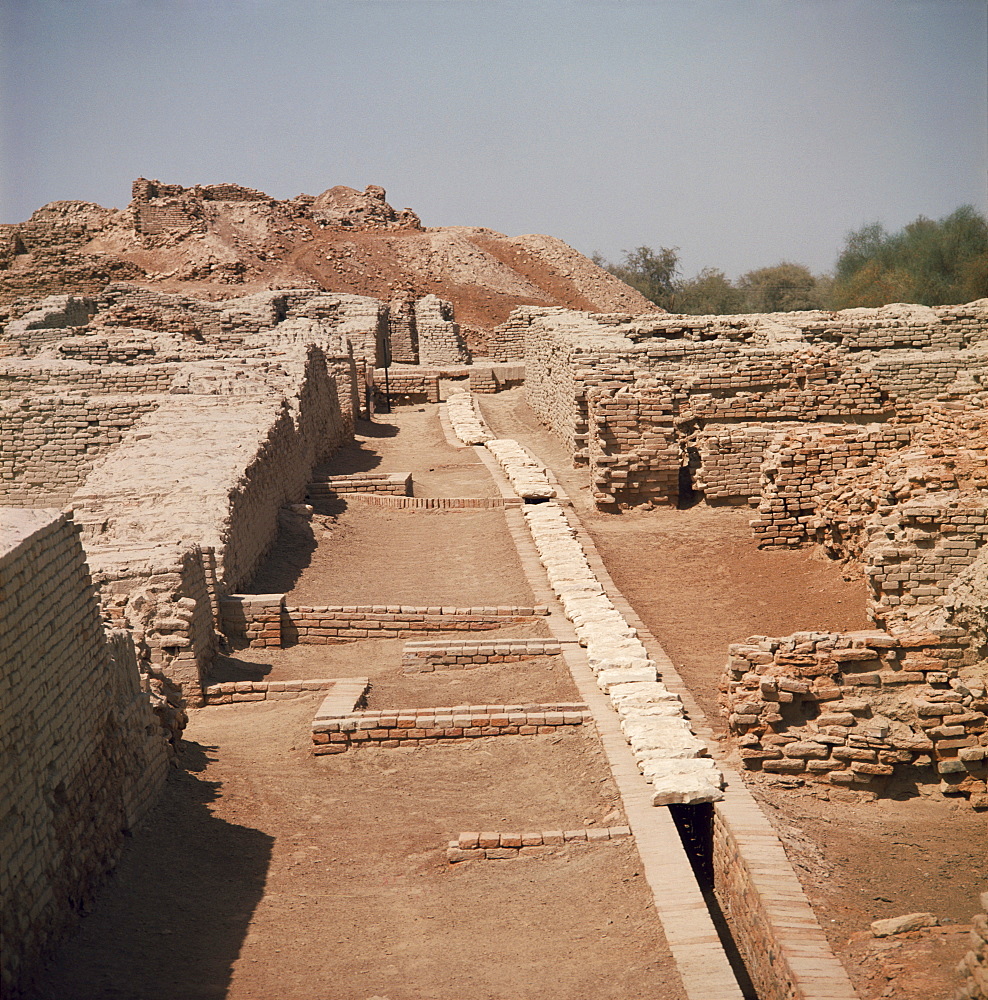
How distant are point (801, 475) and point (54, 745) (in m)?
8.52

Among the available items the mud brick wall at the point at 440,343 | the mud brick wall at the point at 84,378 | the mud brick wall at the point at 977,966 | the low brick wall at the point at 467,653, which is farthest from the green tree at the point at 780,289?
the mud brick wall at the point at 977,966

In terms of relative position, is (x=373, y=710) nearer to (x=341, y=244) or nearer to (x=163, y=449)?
(x=163, y=449)

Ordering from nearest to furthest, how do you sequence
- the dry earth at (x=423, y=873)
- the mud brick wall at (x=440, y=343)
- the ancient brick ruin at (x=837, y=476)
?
1. the dry earth at (x=423, y=873)
2. the ancient brick ruin at (x=837, y=476)
3. the mud brick wall at (x=440, y=343)

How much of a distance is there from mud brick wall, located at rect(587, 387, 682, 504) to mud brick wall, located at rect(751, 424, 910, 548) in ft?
5.83

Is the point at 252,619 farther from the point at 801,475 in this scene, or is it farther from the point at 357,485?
the point at 801,475

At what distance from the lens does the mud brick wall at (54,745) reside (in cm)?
422

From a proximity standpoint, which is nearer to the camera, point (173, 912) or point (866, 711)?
point (173, 912)

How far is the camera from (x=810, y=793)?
19.8 feet

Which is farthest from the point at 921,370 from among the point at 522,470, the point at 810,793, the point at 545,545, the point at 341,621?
the point at 810,793

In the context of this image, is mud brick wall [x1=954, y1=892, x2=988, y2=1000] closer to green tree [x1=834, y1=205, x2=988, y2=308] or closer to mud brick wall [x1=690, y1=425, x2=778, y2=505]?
mud brick wall [x1=690, y1=425, x2=778, y2=505]

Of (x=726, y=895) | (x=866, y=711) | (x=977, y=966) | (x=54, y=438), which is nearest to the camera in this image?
(x=977, y=966)

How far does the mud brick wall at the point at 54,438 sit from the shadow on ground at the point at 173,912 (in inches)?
312

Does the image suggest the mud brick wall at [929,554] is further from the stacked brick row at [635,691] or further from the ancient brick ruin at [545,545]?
the stacked brick row at [635,691]

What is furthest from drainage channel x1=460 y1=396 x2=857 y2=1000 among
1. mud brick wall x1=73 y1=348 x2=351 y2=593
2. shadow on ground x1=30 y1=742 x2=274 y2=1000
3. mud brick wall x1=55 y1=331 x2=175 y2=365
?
mud brick wall x1=55 y1=331 x2=175 y2=365
